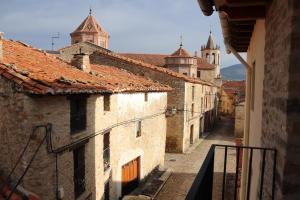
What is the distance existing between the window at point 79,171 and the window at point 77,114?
2.72 ft

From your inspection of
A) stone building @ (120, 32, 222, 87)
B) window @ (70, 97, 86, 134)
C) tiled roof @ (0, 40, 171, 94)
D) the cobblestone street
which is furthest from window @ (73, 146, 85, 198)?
stone building @ (120, 32, 222, 87)

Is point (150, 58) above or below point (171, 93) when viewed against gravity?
above

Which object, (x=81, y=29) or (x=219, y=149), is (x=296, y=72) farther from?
(x=81, y=29)

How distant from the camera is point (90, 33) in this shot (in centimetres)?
4494

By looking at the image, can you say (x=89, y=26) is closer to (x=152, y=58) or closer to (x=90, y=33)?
(x=90, y=33)

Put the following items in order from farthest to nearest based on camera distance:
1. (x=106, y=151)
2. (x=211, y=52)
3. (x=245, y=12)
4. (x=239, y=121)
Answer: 1. (x=211, y=52)
2. (x=239, y=121)
3. (x=106, y=151)
4. (x=245, y=12)

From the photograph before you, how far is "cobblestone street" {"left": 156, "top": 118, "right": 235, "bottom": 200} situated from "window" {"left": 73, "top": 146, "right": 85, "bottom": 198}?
605 centimetres

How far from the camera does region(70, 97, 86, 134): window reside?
1082 centimetres

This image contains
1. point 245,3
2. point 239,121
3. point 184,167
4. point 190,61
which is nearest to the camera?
point 245,3

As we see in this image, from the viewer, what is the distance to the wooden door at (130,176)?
16500 mm

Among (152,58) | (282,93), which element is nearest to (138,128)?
(282,93)

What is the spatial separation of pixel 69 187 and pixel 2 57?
490 cm

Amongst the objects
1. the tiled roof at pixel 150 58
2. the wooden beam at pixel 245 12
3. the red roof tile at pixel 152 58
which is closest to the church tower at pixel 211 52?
the red roof tile at pixel 152 58

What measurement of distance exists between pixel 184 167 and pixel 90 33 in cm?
2904
